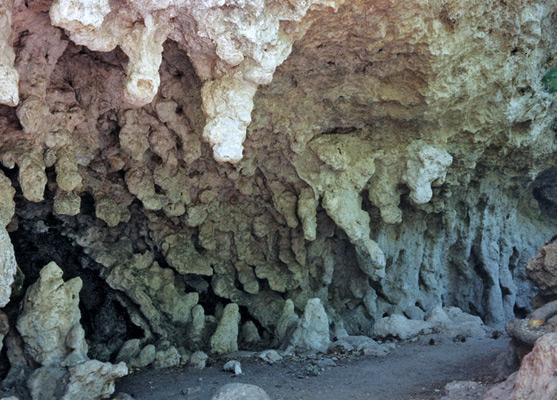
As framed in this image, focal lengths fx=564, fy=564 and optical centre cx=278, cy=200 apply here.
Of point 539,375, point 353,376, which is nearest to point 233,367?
point 353,376

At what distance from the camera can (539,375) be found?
3818mm

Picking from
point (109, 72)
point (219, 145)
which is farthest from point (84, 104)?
point (219, 145)

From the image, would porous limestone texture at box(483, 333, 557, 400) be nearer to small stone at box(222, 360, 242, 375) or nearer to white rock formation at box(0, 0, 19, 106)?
small stone at box(222, 360, 242, 375)

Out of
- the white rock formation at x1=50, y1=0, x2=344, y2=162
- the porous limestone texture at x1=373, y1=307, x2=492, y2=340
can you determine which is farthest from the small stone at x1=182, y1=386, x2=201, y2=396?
the porous limestone texture at x1=373, y1=307, x2=492, y2=340

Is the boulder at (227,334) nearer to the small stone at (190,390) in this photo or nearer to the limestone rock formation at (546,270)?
the small stone at (190,390)

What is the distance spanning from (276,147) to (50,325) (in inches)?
147

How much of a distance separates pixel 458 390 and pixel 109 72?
5.16 meters

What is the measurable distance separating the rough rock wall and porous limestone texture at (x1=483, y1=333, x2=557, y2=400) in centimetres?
316

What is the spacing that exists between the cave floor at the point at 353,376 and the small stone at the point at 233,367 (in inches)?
2.6

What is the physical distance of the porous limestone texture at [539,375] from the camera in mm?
3705

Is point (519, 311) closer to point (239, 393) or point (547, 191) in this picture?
point (547, 191)

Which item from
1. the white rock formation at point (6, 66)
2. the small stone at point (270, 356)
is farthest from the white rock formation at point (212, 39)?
the small stone at point (270, 356)

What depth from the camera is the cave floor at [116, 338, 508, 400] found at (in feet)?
18.8

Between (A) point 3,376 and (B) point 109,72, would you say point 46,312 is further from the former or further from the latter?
(B) point 109,72
